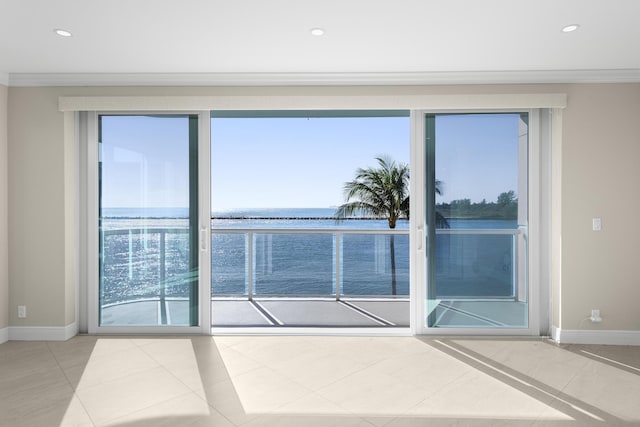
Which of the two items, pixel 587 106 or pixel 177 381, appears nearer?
pixel 177 381

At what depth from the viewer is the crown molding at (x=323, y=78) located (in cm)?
337

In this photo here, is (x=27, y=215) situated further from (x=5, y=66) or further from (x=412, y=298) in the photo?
(x=412, y=298)

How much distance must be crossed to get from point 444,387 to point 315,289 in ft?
8.58

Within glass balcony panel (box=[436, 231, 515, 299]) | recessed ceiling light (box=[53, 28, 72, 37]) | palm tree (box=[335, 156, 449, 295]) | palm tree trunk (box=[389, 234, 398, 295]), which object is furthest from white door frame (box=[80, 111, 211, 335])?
palm tree (box=[335, 156, 449, 295])

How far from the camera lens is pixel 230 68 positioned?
333 centimetres

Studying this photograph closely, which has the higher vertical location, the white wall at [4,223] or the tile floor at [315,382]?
the white wall at [4,223]

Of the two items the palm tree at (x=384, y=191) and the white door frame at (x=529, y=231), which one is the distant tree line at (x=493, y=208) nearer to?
the white door frame at (x=529, y=231)

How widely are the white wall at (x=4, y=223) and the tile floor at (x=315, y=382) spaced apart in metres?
0.27

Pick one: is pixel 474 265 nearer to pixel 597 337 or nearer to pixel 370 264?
pixel 597 337

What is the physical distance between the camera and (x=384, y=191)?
6.73 meters

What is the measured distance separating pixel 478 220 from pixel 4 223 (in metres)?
4.37

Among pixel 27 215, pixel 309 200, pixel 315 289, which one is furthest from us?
pixel 309 200

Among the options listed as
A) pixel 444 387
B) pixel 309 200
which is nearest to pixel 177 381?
pixel 444 387

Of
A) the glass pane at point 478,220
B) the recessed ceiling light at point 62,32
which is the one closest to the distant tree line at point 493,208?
the glass pane at point 478,220
